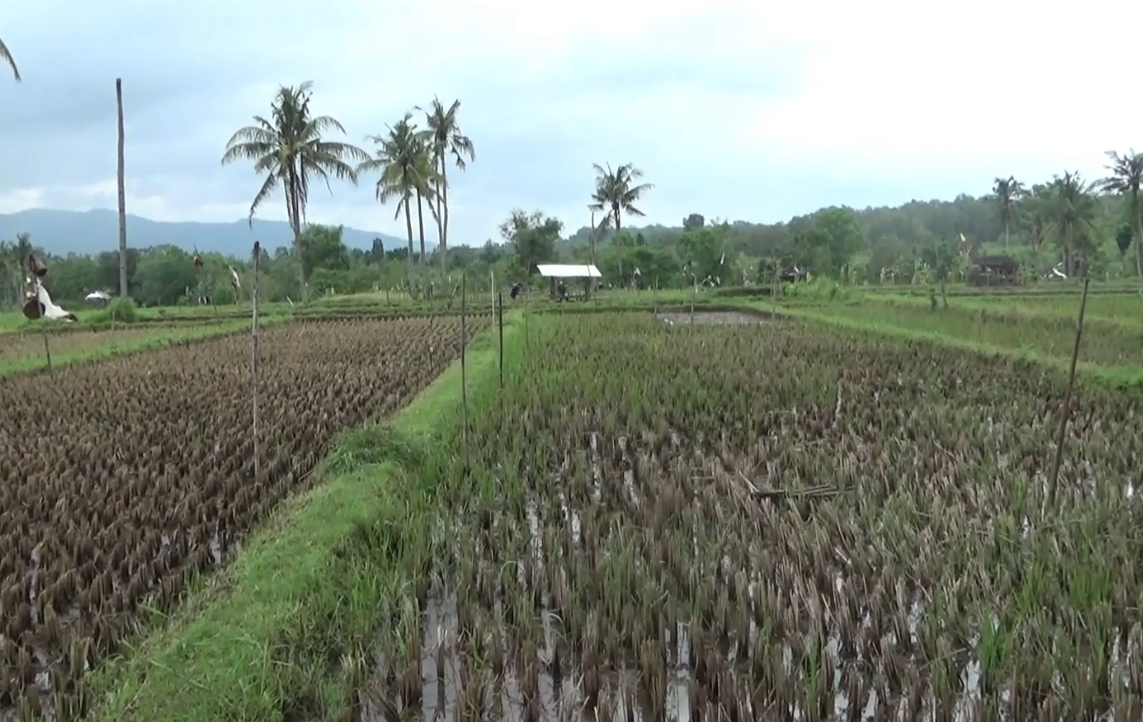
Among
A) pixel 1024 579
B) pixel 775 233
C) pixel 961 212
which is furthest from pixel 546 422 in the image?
pixel 961 212

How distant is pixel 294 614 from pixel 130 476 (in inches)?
120

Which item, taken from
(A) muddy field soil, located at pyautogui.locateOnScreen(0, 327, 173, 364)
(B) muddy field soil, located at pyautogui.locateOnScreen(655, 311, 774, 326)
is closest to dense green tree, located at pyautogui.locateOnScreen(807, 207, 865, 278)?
(B) muddy field soil, located at pyautogui.locateOnScreen(655, 311, 774, 326)

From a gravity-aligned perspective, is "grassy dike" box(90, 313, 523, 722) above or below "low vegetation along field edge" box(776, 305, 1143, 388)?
above

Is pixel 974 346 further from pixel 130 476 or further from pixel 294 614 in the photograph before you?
pixel 294 614

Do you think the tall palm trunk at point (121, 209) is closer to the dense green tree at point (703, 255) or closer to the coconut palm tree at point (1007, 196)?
the dense green tree at point (703, 255)

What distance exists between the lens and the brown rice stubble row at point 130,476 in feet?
12.5

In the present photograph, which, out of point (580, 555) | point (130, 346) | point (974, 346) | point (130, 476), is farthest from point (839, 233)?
point (580, 555)

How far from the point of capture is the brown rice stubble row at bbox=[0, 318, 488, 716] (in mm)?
3809

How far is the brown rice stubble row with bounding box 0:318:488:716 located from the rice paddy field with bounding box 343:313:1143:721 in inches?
44.6

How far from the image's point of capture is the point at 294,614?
379 centimetres

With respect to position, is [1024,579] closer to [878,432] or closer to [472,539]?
[472,539]

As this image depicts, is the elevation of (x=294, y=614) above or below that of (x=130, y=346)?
above

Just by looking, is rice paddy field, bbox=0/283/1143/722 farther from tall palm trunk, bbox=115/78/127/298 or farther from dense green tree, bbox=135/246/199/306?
dense green tree, bbox=135/246/199/306

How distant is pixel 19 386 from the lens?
10.9 metres
